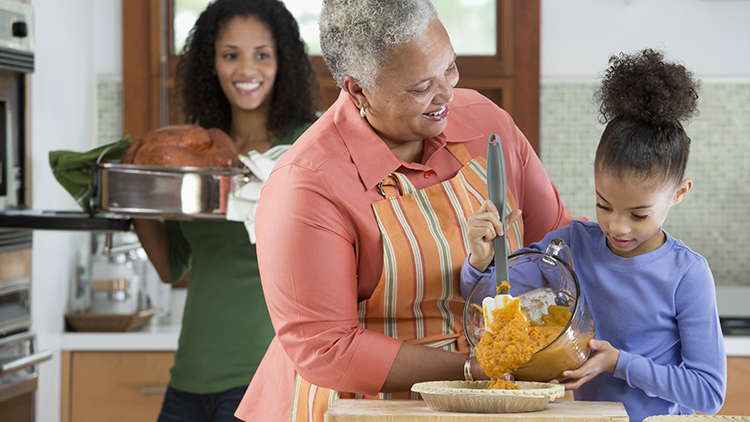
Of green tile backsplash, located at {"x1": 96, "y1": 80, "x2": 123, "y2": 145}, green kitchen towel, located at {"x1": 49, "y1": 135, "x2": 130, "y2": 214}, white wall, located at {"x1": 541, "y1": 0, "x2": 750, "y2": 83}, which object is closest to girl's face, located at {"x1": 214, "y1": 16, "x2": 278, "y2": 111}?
green kitchen towel, located at {"x1": 49, "y1": 135, "x2": 130, "y2": 214}

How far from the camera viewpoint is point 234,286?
5.06 ft

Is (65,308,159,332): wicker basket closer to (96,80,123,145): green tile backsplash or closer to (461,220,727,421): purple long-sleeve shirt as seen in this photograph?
(96,80,123,145): green tile backsplash

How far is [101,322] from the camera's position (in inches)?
89.7

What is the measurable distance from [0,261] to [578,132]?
1.79 m

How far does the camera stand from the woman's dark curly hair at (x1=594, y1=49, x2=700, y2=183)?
38.2 inches

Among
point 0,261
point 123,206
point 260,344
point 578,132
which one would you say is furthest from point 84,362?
point 578,132

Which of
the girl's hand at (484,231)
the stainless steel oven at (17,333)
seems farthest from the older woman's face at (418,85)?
the stainless steel oven at (17,333)

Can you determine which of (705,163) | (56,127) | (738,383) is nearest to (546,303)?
(738,383)

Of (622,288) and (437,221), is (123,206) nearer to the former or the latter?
(437,221)

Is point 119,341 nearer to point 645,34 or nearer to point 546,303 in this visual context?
point 546,303

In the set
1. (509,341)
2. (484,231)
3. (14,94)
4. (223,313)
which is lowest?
(223,313)

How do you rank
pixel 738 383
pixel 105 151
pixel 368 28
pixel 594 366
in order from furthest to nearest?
1. pixel 738 383
2. pixel 105 151
3. pixel 368 28
4. pixel 594 366

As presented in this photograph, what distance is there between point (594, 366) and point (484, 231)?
200 mm

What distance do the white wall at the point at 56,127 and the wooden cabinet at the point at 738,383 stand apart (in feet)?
6.25
